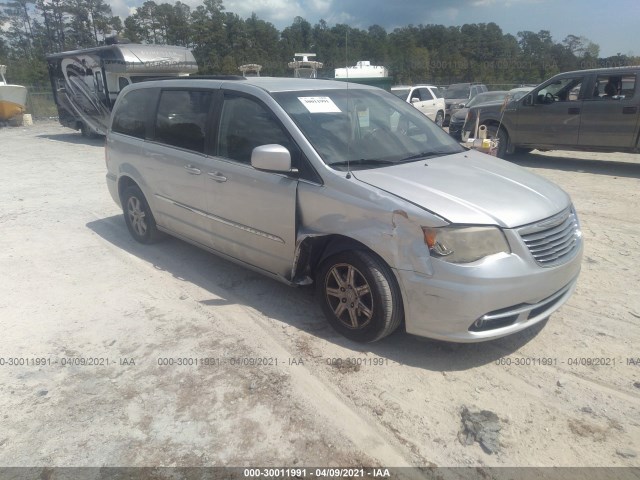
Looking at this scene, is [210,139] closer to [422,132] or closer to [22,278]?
[422,132]

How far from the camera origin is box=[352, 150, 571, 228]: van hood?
9.98ft

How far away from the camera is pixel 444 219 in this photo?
2951 mm

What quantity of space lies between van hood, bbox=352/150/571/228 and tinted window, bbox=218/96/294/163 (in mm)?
822

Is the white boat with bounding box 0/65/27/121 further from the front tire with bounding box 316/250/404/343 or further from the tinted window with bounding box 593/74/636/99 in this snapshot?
the front tire with bounding box 316/250/404/343

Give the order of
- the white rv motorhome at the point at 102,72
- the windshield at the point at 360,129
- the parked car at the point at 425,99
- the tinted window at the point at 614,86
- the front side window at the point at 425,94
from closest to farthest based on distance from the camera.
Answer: the windshield at the point at 360,129 < the tinted window at the point at 614,86 < the white rv motorhome at the point at 102,72 < the parked car at the point at 425,99 < the front side window at the point at 425,94

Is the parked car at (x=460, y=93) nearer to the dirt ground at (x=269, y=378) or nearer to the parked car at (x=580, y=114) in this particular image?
the parked car at (x=580, y=114)

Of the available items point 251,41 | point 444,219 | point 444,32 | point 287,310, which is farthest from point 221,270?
point 251,41

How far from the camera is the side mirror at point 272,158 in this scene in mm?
3498

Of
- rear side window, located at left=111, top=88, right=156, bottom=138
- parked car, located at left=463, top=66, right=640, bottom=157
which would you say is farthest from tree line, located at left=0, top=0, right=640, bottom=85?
rear side window, located at left=111, top=88, right=156, bottom=138

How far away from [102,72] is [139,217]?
1101 centimetres

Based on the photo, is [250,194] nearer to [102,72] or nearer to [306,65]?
[102,72]

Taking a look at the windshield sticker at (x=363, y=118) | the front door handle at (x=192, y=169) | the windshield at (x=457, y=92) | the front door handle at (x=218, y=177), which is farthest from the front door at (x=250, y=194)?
the windshield at (x=457, y=92)

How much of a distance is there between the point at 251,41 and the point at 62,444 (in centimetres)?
3681

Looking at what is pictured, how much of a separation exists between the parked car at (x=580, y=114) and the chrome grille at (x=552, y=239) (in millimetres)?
5934
